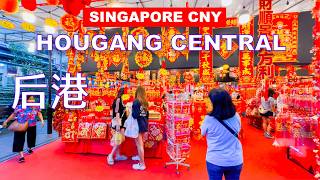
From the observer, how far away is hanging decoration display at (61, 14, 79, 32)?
6.05 metres

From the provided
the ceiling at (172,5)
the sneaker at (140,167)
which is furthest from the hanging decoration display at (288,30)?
the sneaker at (140,167)

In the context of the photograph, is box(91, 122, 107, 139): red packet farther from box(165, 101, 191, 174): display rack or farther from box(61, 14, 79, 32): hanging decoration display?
box(61, 14, 79, 32): hanging decoration display

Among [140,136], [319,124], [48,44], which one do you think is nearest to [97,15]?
[48,44]

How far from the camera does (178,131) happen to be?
4594 mm

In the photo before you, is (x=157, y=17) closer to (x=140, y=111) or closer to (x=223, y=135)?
(x=140, y=111)

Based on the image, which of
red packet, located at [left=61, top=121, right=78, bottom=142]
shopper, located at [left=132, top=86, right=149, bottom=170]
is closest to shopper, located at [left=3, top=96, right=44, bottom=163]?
red packet, located at [left=61, top=121, right=78, bottom=142]

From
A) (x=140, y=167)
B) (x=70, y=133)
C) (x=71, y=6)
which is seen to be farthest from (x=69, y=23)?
(x=140, y=167)

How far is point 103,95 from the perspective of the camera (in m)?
9.14

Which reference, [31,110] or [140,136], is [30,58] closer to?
[31,110]

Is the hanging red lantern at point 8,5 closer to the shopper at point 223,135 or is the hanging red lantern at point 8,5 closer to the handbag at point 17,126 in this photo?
the handbag at point 17,126

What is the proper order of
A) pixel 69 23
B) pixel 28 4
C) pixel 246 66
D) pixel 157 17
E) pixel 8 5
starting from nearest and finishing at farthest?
pixel 8 5
pixel 28 4
pixel 157 17
pixel 69 23
pixel 246 66

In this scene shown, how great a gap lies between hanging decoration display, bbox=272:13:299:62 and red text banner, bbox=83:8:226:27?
376cm

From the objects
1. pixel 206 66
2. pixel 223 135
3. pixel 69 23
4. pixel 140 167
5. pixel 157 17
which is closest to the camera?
pixel 223 135

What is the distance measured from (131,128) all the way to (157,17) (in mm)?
2200
